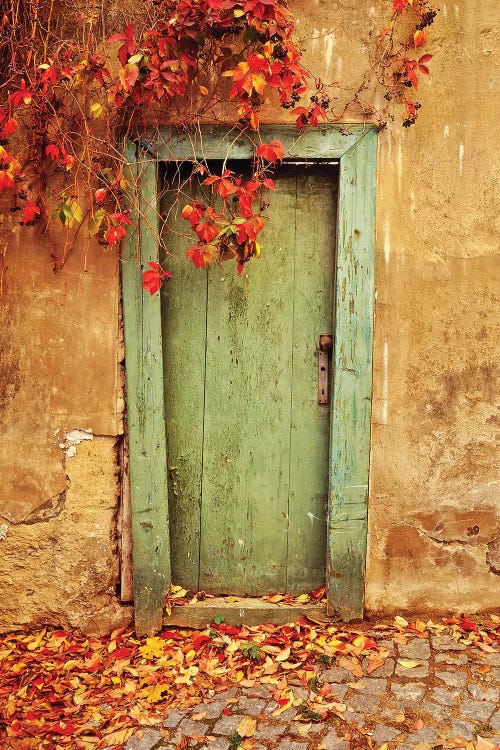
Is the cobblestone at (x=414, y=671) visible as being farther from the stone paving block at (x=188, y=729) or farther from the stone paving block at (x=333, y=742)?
the stone paving block at (x=188, y=729)

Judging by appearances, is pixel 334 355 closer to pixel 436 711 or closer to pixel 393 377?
pixel 393 377

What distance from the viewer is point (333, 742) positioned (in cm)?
258

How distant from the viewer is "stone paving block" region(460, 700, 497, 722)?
2688 millimetres

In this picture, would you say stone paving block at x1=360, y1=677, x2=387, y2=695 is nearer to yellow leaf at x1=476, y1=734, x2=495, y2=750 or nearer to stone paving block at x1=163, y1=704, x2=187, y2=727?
yellow leaf at x1=476, y1=734, x2=495, y2=750

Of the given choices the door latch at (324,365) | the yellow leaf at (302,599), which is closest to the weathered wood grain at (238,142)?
the door latch at (324,365)

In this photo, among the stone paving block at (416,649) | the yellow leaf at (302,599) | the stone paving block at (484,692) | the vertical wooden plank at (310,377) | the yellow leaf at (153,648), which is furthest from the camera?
the yellow leaf at (302,599)

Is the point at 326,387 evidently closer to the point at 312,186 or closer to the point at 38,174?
the point at 312,186

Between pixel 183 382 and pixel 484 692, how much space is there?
187cm

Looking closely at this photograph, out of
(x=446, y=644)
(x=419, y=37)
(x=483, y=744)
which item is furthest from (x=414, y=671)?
(x=419, y=37)

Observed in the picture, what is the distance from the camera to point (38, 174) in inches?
127

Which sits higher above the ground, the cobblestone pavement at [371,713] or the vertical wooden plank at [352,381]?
the vertical wooden plank at [352,381]

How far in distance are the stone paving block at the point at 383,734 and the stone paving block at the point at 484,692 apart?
40 centimetres

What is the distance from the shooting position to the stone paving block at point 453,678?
290 centimetres

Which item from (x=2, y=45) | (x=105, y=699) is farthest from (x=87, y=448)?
(x=2, y=45)
